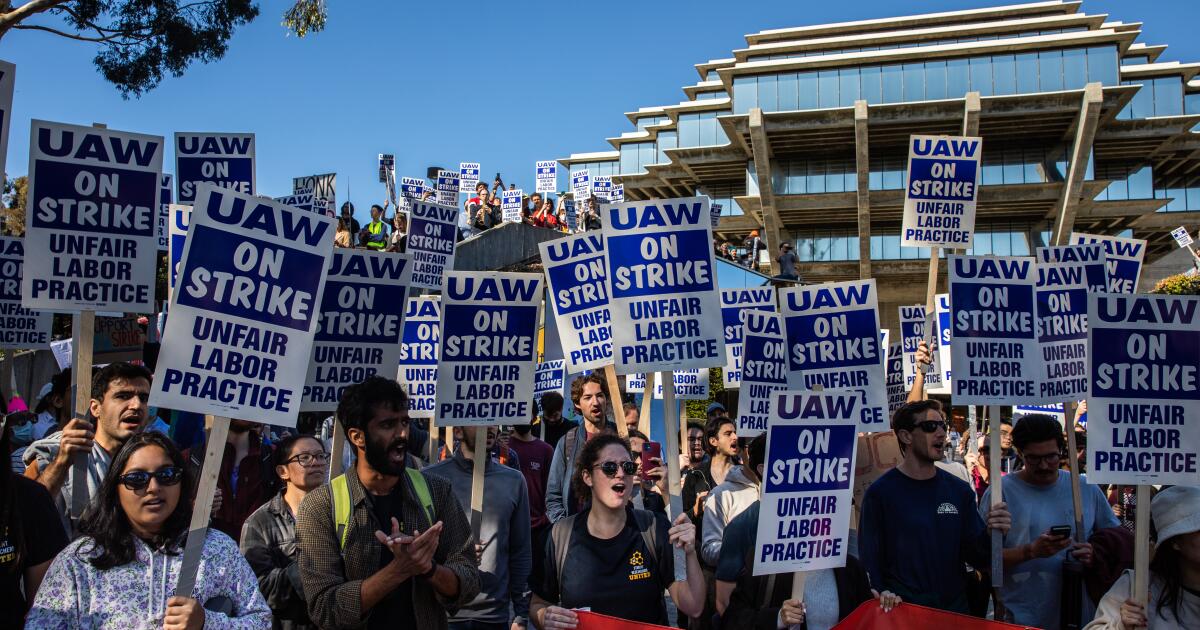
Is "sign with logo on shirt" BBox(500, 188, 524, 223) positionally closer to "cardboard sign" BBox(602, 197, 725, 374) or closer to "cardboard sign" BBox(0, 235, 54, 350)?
"cardboard sign" BBox(0, 235, 54, 350)

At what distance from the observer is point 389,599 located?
14.1ft

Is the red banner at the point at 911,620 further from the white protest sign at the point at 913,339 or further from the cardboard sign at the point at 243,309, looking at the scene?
the white protest sign at the point at 913,339

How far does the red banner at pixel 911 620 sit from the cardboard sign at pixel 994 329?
6.28 feet

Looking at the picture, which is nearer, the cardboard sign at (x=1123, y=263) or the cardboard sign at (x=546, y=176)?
the cardboard sign at (x=1123, y=263)

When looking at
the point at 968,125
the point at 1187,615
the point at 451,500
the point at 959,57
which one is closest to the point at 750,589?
the point at 451,500

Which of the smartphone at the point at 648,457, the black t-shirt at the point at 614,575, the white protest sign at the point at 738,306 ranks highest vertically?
the white protest sign at the point at 738,306

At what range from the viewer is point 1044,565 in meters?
6.15

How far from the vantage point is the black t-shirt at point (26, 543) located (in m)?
3.81

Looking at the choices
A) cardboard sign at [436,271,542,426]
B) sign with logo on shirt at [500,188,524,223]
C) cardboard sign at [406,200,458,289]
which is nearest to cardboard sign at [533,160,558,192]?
sign with logo on shirt at [500,188,524,223]

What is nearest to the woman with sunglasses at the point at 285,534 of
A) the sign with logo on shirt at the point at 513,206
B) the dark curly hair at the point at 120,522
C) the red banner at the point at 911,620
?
the dark curly hair at the point at 120,522

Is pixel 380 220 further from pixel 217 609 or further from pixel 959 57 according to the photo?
pixel 959 57

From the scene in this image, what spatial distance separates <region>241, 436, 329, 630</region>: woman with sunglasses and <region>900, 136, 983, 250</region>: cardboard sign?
624 cm

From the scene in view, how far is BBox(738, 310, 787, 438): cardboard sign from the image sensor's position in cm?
886

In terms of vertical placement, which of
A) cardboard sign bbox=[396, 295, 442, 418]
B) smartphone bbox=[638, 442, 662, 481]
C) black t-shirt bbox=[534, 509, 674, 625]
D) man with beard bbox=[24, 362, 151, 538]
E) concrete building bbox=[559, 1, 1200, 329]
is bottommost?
black t-shirt bbox=[534, 509, 674, 625]
